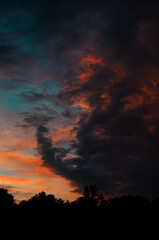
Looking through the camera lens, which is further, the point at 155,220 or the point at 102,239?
the point at 155,220

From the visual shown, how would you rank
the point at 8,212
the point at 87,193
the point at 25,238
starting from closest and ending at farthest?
the point at 25,238
the point at 8,212
the point at 87,193

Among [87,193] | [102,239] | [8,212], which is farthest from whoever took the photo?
[87,193]

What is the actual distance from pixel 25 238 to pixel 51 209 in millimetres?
9023

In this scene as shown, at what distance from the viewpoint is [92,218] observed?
47.2m

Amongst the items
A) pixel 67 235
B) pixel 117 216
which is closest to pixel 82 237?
pixel 67 235

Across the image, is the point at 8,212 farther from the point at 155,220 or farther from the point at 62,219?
the point at 155,220

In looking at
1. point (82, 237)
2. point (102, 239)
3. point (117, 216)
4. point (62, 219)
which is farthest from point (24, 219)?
point (117, 216)

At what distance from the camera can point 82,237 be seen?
4153 cm

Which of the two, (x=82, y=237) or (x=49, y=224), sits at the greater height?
(x=49, y=224)

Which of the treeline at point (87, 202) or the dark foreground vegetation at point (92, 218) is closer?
the dark foreground vegetation at point (92, 218)

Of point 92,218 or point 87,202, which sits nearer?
point 92,218

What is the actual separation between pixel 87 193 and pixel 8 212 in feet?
110

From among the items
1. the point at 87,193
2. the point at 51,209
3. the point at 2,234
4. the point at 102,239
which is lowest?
the point at 102,239

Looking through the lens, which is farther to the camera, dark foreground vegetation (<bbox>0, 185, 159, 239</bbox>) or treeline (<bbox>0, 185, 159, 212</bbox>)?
treeline (<bbox>0, 185, 159, 212</bbox>)
